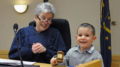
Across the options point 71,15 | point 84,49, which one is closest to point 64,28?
point 84,49

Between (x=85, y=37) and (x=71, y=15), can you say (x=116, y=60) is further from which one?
(x=85, y=37)

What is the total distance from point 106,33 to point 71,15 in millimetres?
779

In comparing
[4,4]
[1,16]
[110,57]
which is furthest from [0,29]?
[110,57]

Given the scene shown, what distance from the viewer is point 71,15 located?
3.48 m

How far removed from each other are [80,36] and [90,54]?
0.16 meters

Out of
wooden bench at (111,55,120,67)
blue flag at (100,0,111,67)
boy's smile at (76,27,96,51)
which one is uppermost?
boy's smile at (76,27,96,51)

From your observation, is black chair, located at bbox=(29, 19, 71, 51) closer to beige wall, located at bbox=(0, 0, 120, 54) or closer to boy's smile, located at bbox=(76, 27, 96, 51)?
boy's smile, located at bbox=(76, 27, 96, 51)

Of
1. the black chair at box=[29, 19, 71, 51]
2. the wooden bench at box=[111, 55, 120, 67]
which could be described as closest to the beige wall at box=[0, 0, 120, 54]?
the wooden bench at box=[111, 55, 120, 67]

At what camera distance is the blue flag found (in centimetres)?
298

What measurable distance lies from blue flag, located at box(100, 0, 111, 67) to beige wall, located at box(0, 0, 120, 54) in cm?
24

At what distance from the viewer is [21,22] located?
3809 mm

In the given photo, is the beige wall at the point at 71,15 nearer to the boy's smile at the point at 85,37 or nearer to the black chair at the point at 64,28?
the black chair at the point at 64,28

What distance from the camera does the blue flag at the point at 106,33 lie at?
2980 mm

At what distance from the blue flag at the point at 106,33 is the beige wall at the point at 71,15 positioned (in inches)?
9.5
